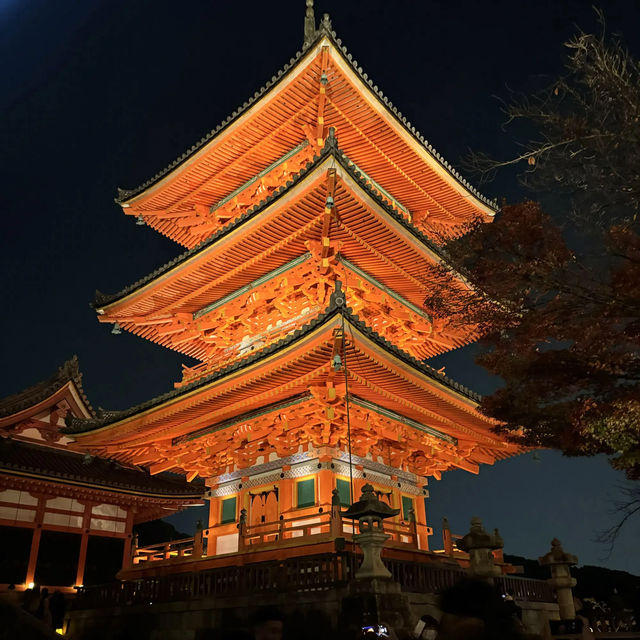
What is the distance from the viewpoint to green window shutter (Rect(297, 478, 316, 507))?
12.6 m

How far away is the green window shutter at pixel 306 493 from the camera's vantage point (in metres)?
12.6

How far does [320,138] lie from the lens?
1592 centimetres

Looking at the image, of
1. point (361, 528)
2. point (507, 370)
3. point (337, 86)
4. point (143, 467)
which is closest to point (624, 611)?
point (507, 370)

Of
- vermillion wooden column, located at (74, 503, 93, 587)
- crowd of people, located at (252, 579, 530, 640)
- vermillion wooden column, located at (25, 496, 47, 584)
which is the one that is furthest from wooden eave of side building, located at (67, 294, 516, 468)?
crowd of people, located at (252, 579, 530, 640)

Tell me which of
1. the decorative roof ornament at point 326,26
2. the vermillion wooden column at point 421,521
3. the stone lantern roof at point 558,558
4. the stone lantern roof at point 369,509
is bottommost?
the stone lantern roof at point 558,558

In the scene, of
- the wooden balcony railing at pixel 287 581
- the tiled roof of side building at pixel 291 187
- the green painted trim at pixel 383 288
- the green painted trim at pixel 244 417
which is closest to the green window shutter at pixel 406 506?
the wooden balcony railing at pixel 287 581

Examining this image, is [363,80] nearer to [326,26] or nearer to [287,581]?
[326,26]

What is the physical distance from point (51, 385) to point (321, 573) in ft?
55.8

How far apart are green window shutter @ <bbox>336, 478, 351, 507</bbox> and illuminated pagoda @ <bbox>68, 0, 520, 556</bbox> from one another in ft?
0.16

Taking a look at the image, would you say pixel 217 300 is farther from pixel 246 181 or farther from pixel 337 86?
pixel 337 86

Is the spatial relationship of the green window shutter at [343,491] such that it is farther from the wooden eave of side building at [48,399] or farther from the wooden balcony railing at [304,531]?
the wooden eave of side building at [48,399]

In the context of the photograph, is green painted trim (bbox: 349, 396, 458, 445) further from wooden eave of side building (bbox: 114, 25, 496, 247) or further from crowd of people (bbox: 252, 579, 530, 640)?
crowd of people (bbox: 252, 579, 530, 640)

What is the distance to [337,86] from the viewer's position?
1548cm

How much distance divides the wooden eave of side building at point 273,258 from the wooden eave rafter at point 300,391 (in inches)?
128
